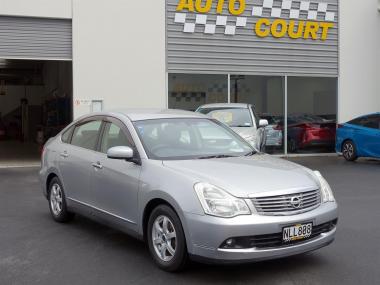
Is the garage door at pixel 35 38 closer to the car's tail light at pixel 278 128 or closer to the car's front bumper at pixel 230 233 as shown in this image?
the car's tail light at pixel 278 128

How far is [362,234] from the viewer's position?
6488 millimetres

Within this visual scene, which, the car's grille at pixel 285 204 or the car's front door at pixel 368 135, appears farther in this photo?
the car's front door at pixel 368 135

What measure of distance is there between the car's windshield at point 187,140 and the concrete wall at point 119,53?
8.63 meters

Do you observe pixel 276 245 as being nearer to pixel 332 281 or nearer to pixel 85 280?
pixel 332 281

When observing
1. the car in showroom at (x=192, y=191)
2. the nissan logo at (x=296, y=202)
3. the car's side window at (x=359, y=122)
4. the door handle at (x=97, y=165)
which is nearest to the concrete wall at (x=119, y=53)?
the car's side window at (x=359, y=122)

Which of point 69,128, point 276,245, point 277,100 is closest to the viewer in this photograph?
point 276,245

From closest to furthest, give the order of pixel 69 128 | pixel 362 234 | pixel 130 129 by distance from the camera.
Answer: pixel 130 129, pixel 362 234, pixel 69 128

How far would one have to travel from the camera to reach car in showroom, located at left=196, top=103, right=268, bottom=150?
12.1m

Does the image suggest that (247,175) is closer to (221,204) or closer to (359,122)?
(221,204)

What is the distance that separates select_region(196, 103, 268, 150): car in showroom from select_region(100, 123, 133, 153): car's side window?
237 inches

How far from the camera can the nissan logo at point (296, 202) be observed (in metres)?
4.74

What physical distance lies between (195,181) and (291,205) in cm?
85

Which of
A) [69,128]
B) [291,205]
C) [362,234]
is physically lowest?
[362,234]

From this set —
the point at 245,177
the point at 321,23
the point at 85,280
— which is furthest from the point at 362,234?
the point at 321,23
